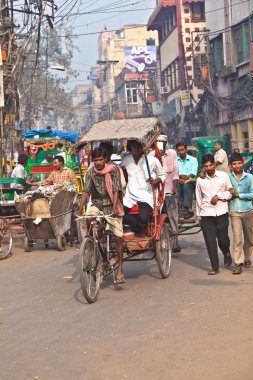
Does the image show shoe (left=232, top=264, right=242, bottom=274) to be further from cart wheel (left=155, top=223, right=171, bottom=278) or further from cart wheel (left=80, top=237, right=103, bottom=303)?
cart wheel (left=80, top=237, right=103, bottom=303)

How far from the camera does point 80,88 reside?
154m

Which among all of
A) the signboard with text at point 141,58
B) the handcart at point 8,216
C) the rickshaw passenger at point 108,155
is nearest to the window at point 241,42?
the handcart at point 8,216

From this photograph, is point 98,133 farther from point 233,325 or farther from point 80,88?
point 80,88

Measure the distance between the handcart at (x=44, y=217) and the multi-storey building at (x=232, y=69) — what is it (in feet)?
59.9

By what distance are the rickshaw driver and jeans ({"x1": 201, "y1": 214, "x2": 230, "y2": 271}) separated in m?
1.22

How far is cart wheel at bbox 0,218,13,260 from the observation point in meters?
11.1

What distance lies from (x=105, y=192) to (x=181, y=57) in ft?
134

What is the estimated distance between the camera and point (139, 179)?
8.18 m

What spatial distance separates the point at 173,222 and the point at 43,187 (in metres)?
2.49

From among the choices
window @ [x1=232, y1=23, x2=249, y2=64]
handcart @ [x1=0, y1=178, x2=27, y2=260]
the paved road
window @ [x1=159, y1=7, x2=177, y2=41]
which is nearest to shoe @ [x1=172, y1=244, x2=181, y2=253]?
the paved road

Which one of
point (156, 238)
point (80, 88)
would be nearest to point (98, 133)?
point (156, 238)

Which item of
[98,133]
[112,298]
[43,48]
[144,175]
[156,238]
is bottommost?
[112,298]

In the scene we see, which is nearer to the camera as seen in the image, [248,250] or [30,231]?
[248,250]

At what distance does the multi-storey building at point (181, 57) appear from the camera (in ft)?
142
